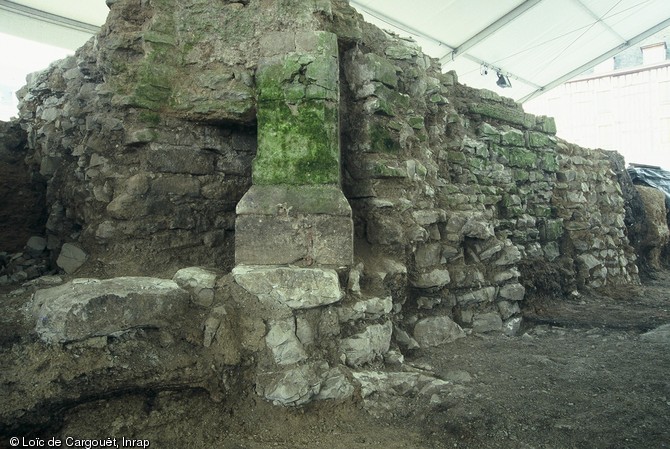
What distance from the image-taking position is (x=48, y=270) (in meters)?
3.06

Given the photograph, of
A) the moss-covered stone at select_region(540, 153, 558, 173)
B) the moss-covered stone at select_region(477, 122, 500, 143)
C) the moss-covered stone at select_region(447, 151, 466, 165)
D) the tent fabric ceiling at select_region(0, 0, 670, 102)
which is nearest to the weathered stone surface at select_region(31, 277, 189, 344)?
the moss-covered stone at select_region(447, 151, 466, 165)

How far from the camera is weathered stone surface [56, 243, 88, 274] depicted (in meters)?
2.86

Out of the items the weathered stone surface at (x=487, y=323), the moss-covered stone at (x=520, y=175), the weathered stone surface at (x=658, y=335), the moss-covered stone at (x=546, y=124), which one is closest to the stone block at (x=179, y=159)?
the weathered stone surface at (x=487, y=323)

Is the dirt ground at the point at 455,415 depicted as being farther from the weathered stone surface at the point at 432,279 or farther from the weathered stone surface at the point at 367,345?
the weathered stone surface at the point at 432,279

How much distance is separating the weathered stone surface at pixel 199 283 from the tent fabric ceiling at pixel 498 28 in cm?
486

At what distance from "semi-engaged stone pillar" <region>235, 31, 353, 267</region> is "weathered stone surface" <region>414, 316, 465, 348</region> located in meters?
1.01

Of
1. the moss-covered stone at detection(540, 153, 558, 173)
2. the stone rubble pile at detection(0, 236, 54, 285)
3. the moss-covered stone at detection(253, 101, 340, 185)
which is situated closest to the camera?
the moss-covered stone at detection(253, 101, 340, 185)

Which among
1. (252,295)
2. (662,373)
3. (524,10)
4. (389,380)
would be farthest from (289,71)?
(524,10)

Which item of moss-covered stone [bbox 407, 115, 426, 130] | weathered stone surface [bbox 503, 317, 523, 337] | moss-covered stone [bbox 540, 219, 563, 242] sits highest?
moss-covered stone [bbox 407, 115, 426, 130]

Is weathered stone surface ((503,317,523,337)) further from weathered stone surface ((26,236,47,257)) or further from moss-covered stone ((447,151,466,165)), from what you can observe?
weathered stone surface ((26,236,47,257))

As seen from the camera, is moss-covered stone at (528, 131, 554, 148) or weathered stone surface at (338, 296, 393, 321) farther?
moss-covered stone at (528, 131, 554, 148)

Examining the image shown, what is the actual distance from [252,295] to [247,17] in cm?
188

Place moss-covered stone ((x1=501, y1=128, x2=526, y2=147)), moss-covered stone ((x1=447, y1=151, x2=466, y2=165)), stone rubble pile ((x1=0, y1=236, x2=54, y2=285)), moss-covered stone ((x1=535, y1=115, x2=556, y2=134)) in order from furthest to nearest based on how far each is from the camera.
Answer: moss-covered stone ((x1=535, y1=115, x2=556, y2=134))
moss-covered stone ((x1=501, y1=128, x2=526, y2=147))
moss-covered stone ((x1=447, y1=151, x2=466, y2=165))
stone rubble pile ((x1=0, y1=236, x2=54, y2=285))

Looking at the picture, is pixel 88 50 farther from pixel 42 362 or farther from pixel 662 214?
pixel 662 214
